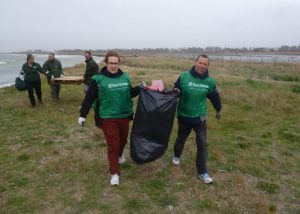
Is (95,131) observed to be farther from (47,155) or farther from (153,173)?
(153,173)

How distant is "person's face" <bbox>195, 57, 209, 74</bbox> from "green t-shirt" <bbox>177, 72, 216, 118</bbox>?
119 millimetres

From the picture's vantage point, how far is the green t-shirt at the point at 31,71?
10539mm

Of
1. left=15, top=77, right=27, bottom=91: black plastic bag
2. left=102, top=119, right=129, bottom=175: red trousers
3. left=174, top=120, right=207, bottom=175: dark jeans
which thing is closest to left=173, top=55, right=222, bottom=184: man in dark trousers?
left=174, top=120, right=207, bottom=175: dark jeans

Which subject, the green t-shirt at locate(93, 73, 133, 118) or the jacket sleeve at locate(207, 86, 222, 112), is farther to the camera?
the jacket sleeve at locate(207, 86, 222, 112)

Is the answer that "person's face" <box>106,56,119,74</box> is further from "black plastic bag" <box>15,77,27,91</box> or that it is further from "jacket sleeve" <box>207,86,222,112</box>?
"black plastic bag" <box>15,77,27,91</box>

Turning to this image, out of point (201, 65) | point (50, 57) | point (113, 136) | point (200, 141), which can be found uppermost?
point (201, 65)

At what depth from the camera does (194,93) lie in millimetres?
5012

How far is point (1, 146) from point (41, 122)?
6.76ft

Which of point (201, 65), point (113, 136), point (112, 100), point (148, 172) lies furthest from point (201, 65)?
point (148, 172)

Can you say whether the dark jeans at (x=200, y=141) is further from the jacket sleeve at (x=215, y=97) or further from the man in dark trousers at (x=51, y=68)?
the man in dark trousers at (x=51, y=68)

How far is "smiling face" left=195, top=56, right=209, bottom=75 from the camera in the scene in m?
4.97

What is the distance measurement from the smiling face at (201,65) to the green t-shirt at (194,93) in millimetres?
113

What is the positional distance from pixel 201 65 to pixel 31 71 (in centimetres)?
706

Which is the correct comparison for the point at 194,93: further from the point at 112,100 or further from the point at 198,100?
A: the point at 112,100
